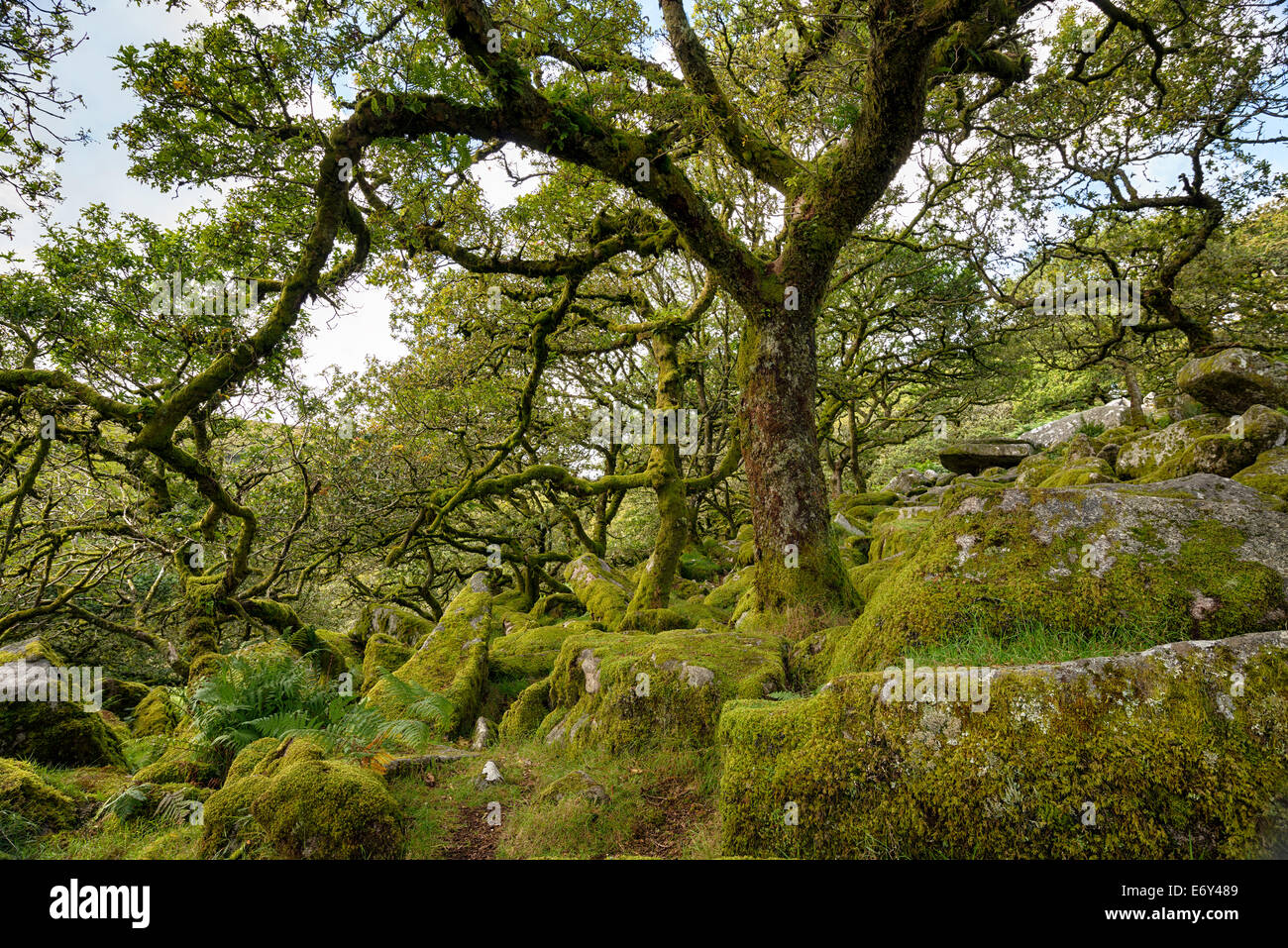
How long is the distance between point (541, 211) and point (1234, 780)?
9930mm

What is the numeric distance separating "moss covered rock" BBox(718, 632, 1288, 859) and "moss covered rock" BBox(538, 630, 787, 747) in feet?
6.05

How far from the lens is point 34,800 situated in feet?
15.3

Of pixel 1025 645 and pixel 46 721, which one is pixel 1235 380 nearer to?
pixel 1025 645

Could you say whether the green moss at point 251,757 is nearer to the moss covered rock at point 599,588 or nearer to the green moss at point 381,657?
the green moss at point 381,657

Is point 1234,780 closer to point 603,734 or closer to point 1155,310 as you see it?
point 603,734

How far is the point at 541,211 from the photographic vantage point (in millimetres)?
9234

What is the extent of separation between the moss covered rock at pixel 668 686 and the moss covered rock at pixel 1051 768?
1845 mm

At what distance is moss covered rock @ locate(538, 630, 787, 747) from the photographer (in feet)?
16.5

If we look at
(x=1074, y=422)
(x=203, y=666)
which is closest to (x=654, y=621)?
(x=203, y=666)

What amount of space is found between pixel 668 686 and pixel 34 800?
18.2ft

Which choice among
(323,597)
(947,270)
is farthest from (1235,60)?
(323,597)

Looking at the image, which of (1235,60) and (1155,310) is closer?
(1235,60)

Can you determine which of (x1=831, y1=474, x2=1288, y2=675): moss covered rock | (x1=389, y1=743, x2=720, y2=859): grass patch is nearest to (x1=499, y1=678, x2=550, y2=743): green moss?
(x1=389, y1=743, x2=720, y2=859): grass patch

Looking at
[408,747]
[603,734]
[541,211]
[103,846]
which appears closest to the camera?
[103,846]
